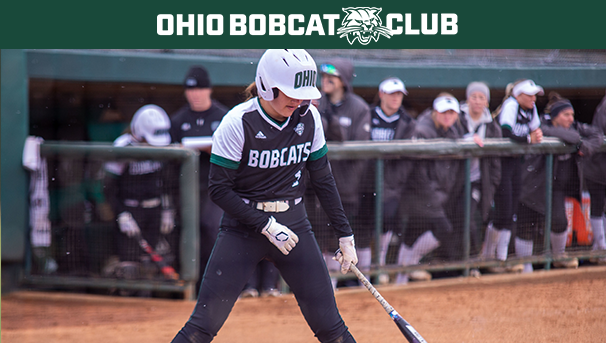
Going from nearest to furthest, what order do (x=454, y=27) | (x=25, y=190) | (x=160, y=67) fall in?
(x=454, y=27) < (x=25, y=190) < (x=160, y=67)

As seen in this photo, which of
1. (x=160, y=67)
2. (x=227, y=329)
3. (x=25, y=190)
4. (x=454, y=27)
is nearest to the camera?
(x=227, y=329)

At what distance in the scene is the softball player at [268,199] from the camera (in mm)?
2666

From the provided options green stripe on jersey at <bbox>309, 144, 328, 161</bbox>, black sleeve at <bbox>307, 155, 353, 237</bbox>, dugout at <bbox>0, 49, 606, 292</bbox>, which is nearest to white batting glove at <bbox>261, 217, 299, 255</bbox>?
black sleeve at <bbox>307, 155, 353, 237</bbox>

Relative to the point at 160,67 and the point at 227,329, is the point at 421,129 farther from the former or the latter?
the point at 160,67

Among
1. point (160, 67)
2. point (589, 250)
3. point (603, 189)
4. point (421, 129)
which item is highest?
point (160, 67)

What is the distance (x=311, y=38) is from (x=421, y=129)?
1.35 meters

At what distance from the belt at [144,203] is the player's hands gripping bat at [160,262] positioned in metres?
0.25

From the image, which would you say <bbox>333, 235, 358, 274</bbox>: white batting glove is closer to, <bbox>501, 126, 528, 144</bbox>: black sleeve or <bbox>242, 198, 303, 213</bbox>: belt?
<bbox>242, 198, 303, 213</bbox>: belt

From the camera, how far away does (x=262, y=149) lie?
2.76 meters

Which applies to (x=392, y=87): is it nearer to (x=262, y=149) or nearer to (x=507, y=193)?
(x=507, y=193)

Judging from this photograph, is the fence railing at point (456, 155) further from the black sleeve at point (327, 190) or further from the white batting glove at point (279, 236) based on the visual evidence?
the white batting glove at point (279, 236)

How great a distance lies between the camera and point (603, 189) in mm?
5340

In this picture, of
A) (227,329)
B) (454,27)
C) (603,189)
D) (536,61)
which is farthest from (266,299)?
(536,61)

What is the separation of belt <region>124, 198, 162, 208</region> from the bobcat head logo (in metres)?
2.02
